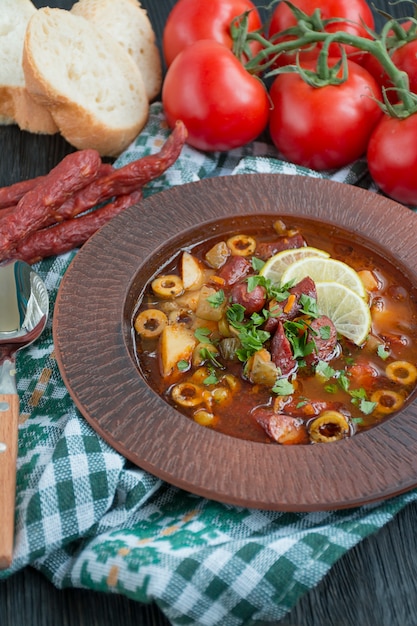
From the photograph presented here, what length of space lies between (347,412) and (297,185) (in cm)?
131

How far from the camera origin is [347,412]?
2.80 m

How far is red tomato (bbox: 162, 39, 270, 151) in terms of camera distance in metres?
3.91

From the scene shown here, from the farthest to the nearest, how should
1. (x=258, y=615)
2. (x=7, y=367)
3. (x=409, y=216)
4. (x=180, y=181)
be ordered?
(x=180, y=181) < (x=409, y=216) < (x=7, y=367) < (x=258, y=615)

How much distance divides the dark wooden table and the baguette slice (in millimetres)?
2460

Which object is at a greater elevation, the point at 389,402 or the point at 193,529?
the point at 389,402

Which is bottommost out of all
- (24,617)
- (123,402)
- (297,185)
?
(24,617)

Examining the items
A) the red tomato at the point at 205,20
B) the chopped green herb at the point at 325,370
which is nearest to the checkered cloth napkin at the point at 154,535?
the chopped green herb at the point at 325,370

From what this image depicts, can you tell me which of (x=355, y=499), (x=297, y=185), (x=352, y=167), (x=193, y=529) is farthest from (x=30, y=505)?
(x=352, y=167)

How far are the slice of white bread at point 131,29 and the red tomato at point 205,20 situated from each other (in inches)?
11.0

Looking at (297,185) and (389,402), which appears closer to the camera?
(389,402)

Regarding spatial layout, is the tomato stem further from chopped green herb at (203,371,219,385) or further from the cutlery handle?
the cutlery handle

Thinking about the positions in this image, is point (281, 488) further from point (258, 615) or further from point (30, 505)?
point (30, 505)

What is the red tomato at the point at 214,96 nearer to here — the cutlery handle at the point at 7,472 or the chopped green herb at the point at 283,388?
the chopped green herb at the point at 283,388

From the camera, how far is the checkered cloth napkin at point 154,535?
237 centimetres
